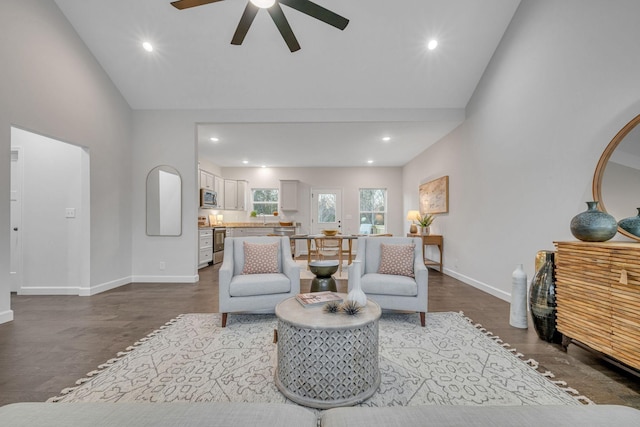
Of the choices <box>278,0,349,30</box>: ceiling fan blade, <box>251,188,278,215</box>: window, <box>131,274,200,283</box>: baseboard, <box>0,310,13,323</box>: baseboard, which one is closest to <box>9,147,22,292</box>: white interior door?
<box>0,310,13,323</box>: baseboard

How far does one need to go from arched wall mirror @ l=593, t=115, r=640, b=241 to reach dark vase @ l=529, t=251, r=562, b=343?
0.57 m

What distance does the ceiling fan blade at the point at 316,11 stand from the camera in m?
2.22

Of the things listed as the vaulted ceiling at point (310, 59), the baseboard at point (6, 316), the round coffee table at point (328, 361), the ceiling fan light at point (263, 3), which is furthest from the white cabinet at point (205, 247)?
the round coffee table at point (328, 361)

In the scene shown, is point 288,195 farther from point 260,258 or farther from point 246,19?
point 246,19

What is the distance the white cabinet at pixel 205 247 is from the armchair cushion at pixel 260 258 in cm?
302

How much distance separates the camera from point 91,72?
393 cm

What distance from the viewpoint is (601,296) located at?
1.98 meters

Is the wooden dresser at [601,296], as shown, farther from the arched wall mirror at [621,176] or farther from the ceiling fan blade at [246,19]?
the ceiling fan blade at [246,19]

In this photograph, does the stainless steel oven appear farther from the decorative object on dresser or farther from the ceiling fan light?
the decorative object on dresser

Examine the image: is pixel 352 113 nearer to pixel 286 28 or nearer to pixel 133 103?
pixel 286 28

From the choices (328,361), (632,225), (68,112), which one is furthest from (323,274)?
(68,112)

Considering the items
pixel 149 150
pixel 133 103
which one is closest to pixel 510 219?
pixel 149 150

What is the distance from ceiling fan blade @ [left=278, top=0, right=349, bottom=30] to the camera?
222 cm

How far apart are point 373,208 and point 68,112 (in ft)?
23.1
